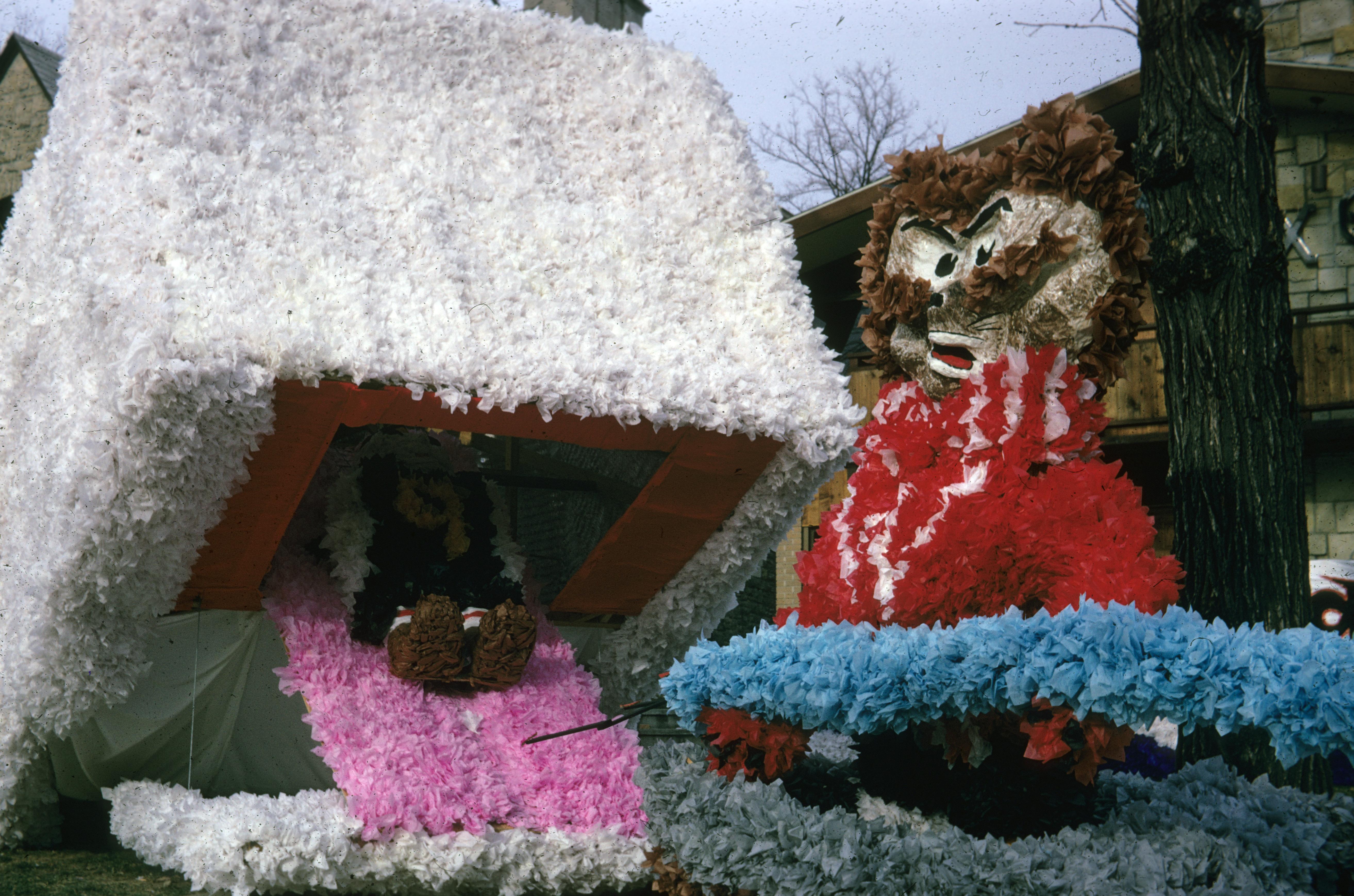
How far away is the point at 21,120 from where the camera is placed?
1069 cm

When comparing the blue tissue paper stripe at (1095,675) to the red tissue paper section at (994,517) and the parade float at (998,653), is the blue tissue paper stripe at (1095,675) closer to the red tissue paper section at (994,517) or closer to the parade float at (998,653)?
the parade float at (998,653)

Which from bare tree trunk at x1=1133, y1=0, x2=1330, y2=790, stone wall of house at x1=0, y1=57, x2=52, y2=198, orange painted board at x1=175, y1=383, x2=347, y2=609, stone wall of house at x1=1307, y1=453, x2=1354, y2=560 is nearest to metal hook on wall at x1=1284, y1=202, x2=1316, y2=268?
stone wall of house at x1=1307, y1=453, x2=1354, y2=560

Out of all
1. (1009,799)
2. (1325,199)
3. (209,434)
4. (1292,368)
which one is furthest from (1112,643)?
Result: (1325,199)

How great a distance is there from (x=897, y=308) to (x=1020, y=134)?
49 centimetres

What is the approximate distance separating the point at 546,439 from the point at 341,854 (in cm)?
138

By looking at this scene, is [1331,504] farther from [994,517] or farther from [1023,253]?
[994,517]

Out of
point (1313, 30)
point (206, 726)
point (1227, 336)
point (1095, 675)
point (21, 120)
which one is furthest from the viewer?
point (21, 120)

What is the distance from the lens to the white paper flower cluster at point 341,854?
9.59 ft

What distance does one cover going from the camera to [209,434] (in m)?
2.86

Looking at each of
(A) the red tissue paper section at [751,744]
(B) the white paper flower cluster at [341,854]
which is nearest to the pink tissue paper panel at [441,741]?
(B) the white paper flower cluster at [341,854]

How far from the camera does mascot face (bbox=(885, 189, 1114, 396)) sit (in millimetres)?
2480

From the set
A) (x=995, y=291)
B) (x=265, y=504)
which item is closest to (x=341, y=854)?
(x=265, y=504)

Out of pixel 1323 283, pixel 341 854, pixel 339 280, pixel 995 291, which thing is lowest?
pixel 341 854

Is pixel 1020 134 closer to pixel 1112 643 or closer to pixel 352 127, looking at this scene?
pixel 1112 643
